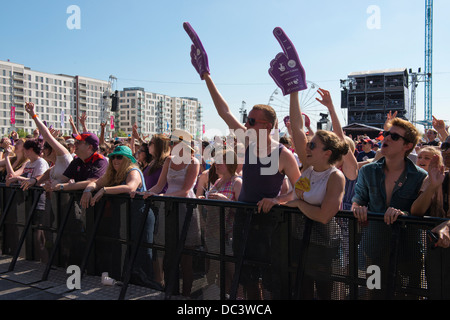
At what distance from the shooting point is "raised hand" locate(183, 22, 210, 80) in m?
4.04

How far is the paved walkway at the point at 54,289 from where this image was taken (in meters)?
4.12

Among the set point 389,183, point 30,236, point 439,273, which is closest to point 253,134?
point 389,183

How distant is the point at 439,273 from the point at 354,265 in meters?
0.55

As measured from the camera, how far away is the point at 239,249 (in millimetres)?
3482

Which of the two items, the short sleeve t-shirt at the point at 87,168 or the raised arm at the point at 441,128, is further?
the raised arm at the point at 441,128

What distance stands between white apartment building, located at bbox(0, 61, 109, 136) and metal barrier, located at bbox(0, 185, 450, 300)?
4768 inches

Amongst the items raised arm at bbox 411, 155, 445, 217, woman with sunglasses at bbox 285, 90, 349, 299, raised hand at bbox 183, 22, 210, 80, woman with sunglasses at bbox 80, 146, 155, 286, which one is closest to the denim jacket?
raised arm at bbox 411, 155, 445, 217

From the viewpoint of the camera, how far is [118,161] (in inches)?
182

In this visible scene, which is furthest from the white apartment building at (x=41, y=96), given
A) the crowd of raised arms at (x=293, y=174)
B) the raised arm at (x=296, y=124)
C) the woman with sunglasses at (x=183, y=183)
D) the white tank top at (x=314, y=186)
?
the white tank top at (x=314, y=186)

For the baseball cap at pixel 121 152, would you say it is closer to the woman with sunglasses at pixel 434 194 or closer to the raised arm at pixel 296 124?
the raised arm at pixel 296 124

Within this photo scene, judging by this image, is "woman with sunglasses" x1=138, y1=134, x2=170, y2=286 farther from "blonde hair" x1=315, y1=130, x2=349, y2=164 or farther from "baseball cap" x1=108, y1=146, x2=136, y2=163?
"blonde hair" x1=315, y1=130, x2=349, y2=164

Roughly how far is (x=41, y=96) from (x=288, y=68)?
159 metres

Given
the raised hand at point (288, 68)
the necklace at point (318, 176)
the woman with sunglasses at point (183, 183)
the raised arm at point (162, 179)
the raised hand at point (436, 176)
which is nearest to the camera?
the raised hand at point (436, 176)

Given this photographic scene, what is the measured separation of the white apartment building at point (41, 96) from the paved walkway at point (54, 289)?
120877mm
